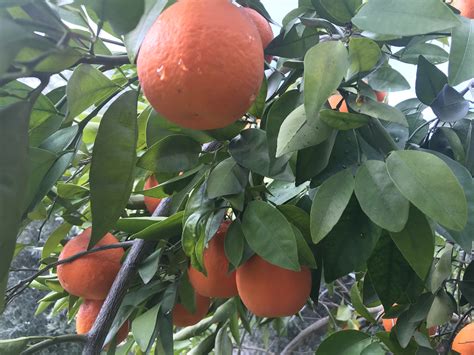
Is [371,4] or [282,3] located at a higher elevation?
[371,4]

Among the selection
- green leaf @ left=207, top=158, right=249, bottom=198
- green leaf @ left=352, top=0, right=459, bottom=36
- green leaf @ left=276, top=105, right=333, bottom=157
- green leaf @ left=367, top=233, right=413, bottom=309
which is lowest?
green leaf @ left=367, top=233, right=413, bottom=309

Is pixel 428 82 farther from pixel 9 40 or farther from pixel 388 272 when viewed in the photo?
pixel 9 40

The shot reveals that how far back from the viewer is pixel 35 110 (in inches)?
18.7

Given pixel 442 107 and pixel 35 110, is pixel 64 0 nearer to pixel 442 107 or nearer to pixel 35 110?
pixel 35 110

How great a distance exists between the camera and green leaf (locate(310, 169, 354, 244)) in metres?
0.43

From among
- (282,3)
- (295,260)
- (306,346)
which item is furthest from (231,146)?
(306,346)

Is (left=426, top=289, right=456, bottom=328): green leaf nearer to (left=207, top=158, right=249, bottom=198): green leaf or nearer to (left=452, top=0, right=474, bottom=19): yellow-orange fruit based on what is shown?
(left=207, top=158, right=249, bottom=198): green leaf

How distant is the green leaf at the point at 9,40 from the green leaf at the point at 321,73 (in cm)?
18

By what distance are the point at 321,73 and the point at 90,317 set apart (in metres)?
0.50

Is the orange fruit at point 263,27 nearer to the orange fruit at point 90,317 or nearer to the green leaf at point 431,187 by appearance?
the green leaf at point 431,187

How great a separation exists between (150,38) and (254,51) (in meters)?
0.07

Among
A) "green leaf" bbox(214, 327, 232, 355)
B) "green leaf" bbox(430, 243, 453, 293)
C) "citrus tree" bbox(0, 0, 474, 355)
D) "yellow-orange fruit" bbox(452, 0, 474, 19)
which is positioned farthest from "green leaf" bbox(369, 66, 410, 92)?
"green leaf" bbox(214, 327, 232, 355)

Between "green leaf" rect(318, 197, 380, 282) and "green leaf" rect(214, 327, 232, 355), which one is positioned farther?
"green leaf" rect(214, 327, 232, 355)

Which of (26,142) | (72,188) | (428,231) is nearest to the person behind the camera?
(26,142)
